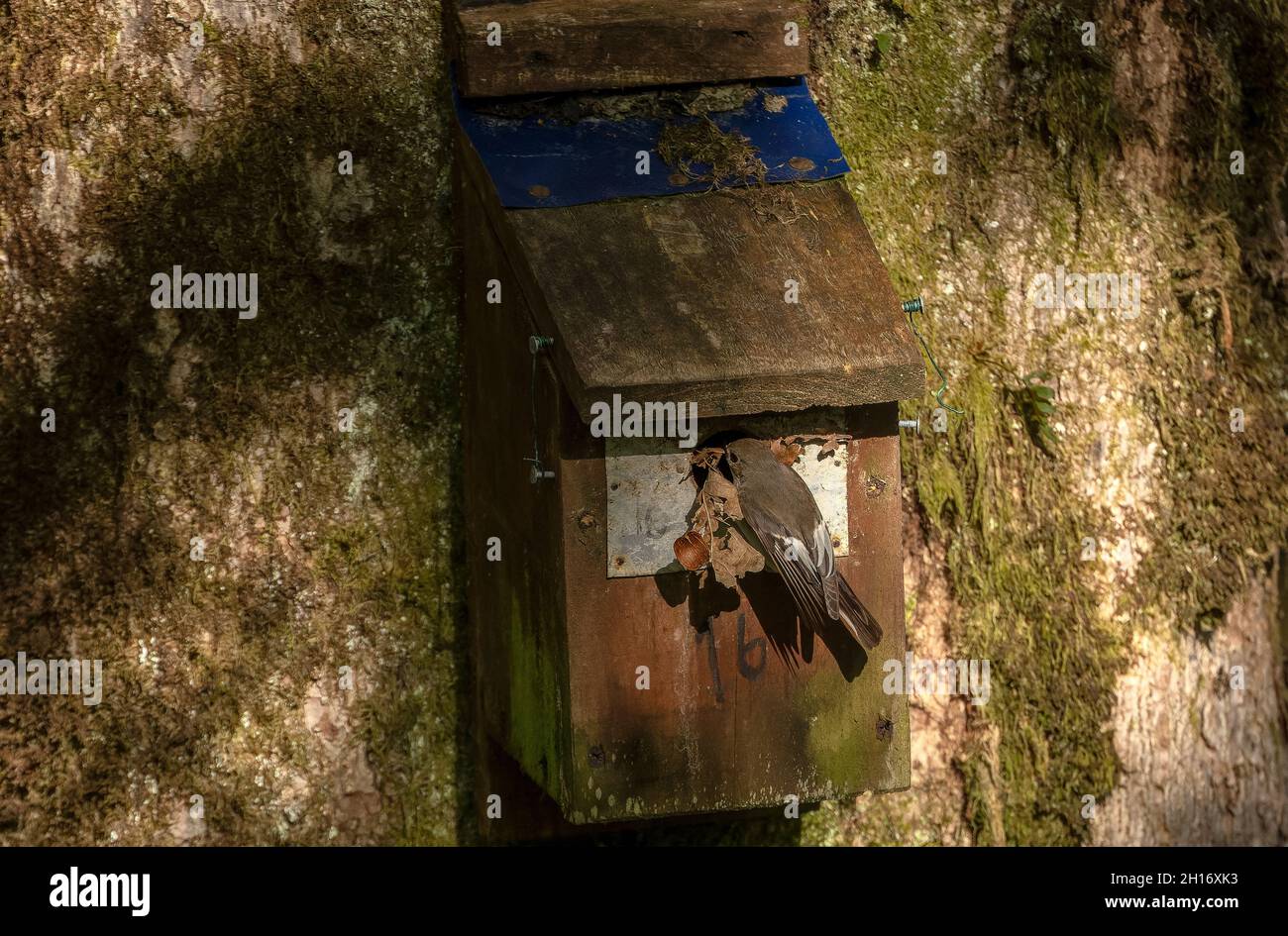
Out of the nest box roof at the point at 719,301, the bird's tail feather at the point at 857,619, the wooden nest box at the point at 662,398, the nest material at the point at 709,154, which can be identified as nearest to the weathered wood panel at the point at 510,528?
the wooden nest box at the point at 662,398

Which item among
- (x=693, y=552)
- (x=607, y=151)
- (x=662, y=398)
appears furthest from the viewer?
(x=607, y=151)

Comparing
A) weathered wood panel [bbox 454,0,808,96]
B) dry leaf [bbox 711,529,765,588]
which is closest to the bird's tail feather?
dry leaf [bbox 711,529,765,588]

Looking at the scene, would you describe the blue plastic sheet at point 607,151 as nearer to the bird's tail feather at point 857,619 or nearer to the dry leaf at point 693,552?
the dry leaf at point 693,552

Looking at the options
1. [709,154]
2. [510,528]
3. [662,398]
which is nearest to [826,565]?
[662,398]

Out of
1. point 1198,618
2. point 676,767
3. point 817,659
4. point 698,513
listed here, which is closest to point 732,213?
point 698,513

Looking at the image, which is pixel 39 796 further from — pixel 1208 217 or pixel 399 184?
pixel 1208 217

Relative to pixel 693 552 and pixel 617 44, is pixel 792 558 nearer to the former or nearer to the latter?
pixel 693 552
